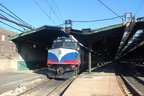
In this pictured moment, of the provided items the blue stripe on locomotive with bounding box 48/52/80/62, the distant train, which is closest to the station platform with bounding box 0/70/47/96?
the distant train

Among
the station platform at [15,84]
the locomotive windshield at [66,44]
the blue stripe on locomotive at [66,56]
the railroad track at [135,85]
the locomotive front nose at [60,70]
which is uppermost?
the locomotive windshield at [66,44]

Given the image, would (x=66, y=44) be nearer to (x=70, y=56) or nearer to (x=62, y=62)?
(x=70, y=56)

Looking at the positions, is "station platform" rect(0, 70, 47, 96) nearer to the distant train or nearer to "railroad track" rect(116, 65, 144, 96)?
the distant train

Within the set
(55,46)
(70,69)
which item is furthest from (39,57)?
(70,69)

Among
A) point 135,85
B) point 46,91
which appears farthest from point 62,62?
point 135,85

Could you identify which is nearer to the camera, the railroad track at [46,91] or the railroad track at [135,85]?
the railroad track at [46,91]

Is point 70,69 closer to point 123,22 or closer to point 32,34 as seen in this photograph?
point 123,22

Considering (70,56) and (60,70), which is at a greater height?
(70,56)

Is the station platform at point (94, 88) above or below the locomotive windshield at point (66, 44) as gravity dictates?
below

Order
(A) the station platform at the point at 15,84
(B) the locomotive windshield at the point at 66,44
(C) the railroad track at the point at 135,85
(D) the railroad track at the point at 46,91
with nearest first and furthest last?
1. (D) the railroad track at the point at 46,91
2. (A) the station platform at the point at 15,84
3. (C) the railroad track at the point at 135,85
4. (B) the locomotive windshield at the point at 66,44

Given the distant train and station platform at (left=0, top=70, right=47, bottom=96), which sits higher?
the distant train

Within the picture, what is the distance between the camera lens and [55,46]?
1691 centimetres

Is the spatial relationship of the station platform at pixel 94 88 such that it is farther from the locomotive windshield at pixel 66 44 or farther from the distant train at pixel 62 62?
the locomotive windshield at pixel 66 44

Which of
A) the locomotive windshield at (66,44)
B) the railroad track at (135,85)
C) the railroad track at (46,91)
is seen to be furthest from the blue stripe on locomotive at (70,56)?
the railroad track at (135,85)
